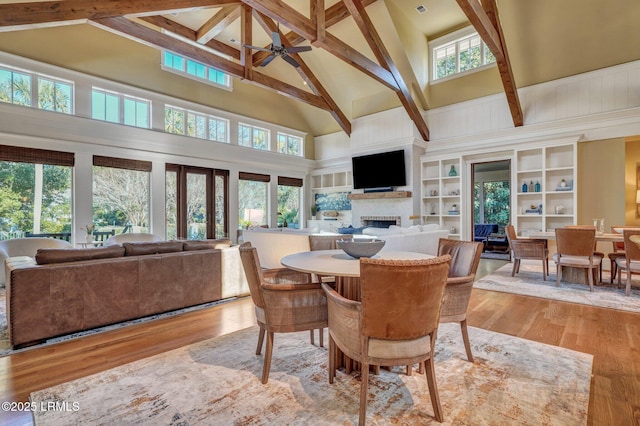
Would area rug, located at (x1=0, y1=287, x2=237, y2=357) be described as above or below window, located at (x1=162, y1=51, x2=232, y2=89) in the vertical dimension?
below

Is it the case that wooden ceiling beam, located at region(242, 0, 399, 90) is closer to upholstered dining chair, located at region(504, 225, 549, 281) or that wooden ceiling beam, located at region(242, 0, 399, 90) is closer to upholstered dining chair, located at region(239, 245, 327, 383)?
upholstered dining chair, located at region(239, 245, 327, 383)

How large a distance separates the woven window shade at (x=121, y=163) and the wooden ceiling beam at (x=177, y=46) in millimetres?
2436

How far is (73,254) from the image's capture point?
3.05 m

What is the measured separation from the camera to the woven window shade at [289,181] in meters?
10.3

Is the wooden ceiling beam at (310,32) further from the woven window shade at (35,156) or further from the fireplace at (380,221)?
the woven window shade at (35,156)

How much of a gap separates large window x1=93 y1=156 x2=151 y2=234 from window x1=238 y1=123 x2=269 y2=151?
9.07 feet

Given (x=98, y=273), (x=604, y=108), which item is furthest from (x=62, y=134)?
(x=604, y=108)

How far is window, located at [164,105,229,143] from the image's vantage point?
7.69 meters

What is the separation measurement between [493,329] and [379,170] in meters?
6.05

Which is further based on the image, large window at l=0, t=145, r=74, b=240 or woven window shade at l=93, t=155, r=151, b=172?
woven window shade at l=93, t=155, r=151, b=172

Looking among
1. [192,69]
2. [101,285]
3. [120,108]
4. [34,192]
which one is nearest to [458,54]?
[192,69]

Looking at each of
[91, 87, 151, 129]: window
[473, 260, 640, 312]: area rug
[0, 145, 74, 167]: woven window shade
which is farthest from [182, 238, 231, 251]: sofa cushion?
[91, 87, 151, 129]: window

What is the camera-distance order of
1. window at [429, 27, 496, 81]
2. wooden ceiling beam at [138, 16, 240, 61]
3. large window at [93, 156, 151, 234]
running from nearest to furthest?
wooden ceiling beam at [138, 16, 240, 61], large window at [93, 156, 151, 234], window at [429, 27, 496, 81]

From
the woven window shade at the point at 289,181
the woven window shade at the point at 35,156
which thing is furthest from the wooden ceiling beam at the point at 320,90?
the woven window shade at the point at 35,156
